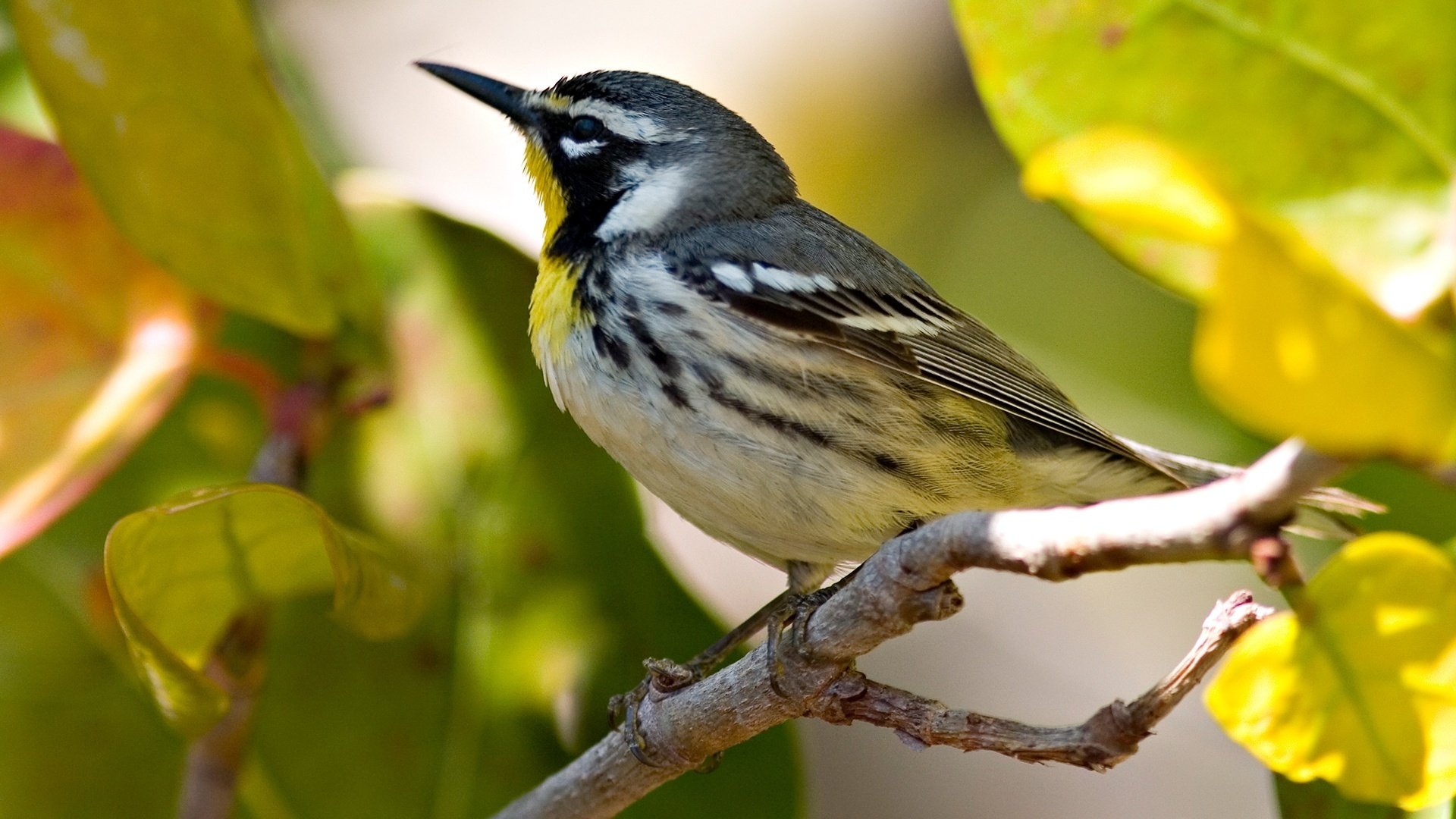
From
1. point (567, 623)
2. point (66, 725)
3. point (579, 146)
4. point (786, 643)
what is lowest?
point (66, 725)

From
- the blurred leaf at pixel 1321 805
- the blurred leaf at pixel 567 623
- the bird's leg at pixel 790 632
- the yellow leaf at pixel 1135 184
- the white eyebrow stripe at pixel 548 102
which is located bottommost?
the blurred leaf at pixel 567 623

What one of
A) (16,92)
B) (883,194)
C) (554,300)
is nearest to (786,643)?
(554,300)

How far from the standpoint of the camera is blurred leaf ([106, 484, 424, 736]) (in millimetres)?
1222

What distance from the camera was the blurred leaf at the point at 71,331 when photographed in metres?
1.62

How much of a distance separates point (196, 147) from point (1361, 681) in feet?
4.82

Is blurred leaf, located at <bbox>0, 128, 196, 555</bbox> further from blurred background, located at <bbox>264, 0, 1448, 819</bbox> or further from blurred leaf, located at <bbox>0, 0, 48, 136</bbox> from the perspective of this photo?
blurred background, located at <bbox>264, 0, 1448, 819</bbox>

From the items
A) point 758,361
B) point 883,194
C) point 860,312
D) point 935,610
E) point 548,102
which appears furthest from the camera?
point 883,194

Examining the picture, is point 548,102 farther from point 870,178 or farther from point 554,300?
point 870,178

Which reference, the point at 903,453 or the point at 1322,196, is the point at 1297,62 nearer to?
the point at 1322,196

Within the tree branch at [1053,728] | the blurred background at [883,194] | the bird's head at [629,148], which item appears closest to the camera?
the tree branch at [1053,728]

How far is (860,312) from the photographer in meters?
2.10

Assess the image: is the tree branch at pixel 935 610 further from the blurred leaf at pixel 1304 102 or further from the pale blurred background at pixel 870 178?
the pale blurred background at pixel 870 178

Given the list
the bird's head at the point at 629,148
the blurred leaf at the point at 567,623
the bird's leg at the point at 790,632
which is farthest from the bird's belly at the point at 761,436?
the bird's head at the point at 629,148

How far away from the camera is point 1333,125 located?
908 millimetres
